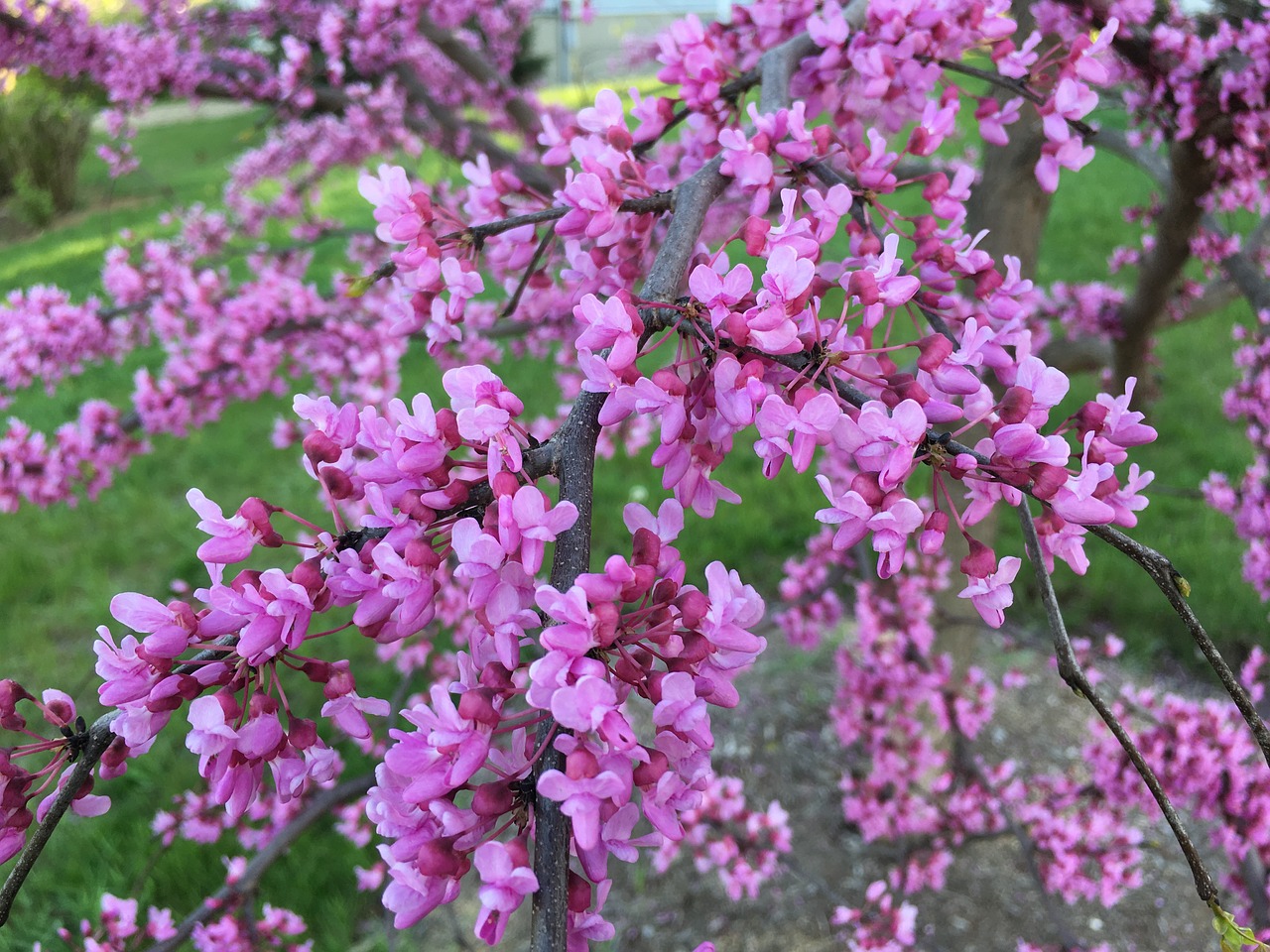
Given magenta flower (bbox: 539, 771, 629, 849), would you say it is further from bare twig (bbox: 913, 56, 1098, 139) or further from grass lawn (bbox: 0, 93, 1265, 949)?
grass lawn (bbox: 0, 93, 1265, 949)

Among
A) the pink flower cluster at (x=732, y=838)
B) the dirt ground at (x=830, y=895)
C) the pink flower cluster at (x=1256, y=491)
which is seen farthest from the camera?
the dirt ground at (x=830, y=895)

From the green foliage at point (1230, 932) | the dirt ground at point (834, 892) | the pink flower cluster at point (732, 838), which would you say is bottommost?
the dirt ground at point (834, 892)

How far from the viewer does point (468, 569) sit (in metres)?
0.71

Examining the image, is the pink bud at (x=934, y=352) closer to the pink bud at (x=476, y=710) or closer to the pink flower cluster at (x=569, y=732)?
the pink flower cluster at (x=569, y=732)

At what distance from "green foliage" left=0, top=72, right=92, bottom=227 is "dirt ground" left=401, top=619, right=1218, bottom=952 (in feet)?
42.1

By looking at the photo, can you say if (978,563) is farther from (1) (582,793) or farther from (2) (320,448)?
(2) (320,448)

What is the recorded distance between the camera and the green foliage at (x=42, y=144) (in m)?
11.8

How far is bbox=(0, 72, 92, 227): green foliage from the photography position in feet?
38.7

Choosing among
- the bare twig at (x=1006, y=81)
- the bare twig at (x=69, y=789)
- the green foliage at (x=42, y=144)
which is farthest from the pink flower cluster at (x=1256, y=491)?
the green foliage at (x=42, y=144)

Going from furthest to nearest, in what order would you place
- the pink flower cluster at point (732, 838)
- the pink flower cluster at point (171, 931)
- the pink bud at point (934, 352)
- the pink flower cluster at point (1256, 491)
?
the pink flower cluster at point (732, 838) < the pink flower cluster at point (1256, 491) < the pink flower cluster at point (171, 931) < the pink bud at point (934, 352)

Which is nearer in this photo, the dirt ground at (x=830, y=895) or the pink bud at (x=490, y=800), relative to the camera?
the pink bud at (x=490, y=800)

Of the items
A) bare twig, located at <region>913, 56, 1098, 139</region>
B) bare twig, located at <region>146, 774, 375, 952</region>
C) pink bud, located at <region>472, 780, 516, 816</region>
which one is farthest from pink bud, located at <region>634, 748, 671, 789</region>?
bare twig, located at <region>146, 774, 375, 952</region>

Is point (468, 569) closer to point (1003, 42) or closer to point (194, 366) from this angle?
point (1003, 42)

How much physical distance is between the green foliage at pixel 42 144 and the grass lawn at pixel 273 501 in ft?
23.6
